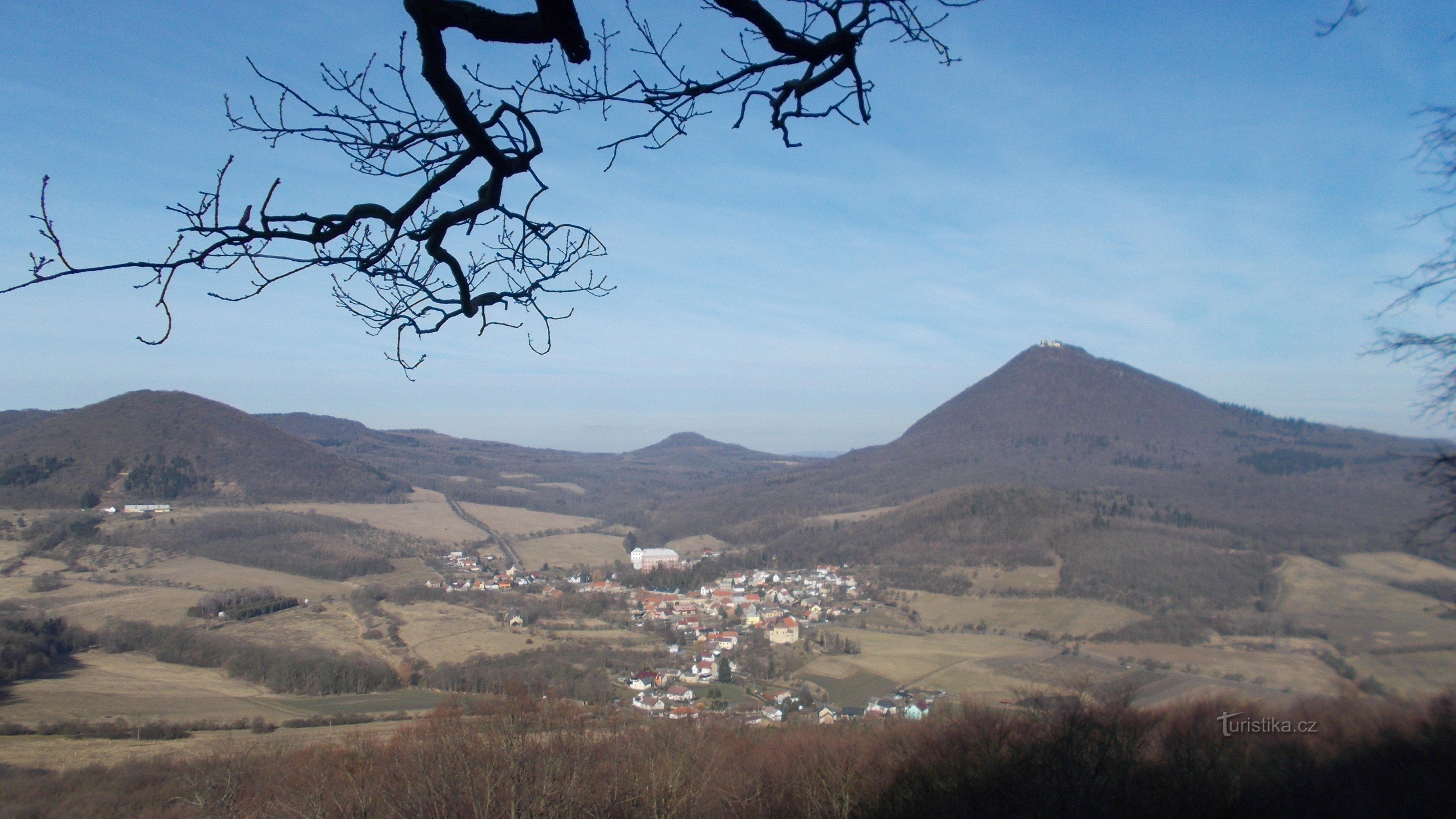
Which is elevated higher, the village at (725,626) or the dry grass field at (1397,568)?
the dry grass field at (1397,568)

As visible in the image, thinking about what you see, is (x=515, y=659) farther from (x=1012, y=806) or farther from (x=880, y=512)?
(x=880, y=512)

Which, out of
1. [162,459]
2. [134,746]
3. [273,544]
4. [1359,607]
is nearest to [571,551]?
[273,544]

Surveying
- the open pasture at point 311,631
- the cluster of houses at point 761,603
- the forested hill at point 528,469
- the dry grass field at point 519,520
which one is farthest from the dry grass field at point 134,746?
the forested hill at point 528,469

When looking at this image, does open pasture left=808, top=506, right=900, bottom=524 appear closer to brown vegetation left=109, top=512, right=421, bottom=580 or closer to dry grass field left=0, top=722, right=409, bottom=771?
brown vegetation left=109, top=512, right=421, bottom=580

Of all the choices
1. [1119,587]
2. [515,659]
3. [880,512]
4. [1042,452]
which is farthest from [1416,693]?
[1042,452]

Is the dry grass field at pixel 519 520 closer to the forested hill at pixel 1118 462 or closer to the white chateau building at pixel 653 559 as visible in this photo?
the forested hill at pixel 1118 462

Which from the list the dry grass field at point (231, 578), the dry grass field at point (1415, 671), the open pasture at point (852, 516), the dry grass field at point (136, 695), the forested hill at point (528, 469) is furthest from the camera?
the forested hill at point (528, 469)
